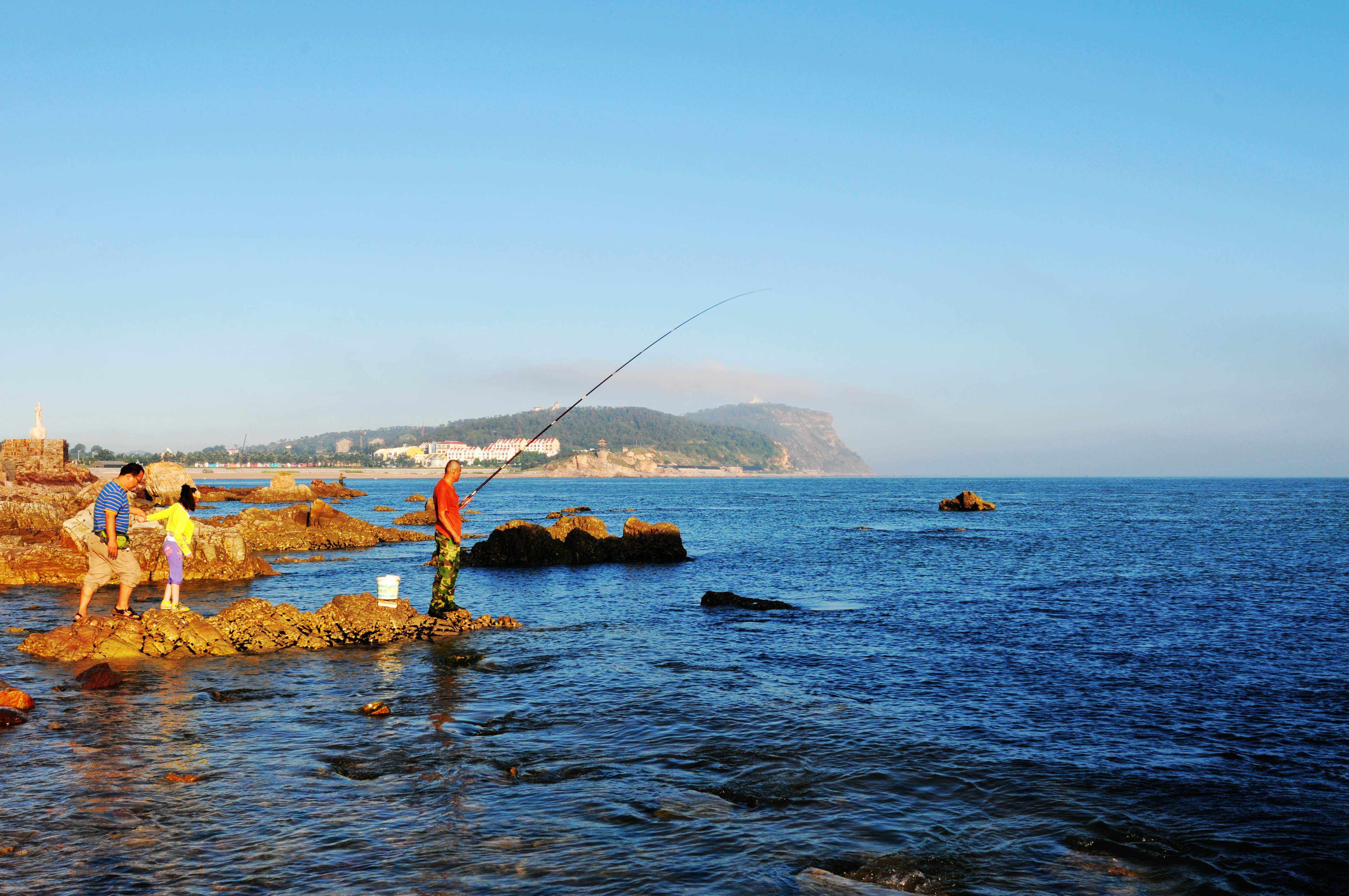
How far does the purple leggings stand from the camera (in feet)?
50.9

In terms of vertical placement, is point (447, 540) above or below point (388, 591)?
above

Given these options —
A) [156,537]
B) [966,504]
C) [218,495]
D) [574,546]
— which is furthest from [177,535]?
[218,495]

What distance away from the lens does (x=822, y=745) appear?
1002 cm

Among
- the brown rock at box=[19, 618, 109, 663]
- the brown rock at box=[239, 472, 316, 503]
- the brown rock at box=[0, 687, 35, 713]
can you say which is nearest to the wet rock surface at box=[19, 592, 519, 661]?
the brown rock at box=[19, 618, 109, 663]

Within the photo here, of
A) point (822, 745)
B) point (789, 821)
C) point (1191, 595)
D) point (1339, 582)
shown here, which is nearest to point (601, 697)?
point (822, 745)

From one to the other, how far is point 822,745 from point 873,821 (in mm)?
2309

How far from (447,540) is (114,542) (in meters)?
5.48

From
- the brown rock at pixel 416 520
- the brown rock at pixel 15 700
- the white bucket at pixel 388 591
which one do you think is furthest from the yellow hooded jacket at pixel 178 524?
the brown rock at pixel 416 520

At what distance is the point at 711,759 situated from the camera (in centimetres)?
948

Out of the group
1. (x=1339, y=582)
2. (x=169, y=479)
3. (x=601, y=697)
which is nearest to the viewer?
(x=601, y=697)

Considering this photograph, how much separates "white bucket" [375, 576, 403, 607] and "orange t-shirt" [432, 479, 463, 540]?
1.49m

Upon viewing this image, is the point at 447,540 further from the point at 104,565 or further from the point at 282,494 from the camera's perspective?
the point at 282,494

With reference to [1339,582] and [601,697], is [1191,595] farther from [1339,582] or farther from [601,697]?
[601,697]

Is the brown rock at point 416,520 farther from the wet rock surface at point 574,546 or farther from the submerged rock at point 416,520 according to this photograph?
the wet rock surface at point 574,546
